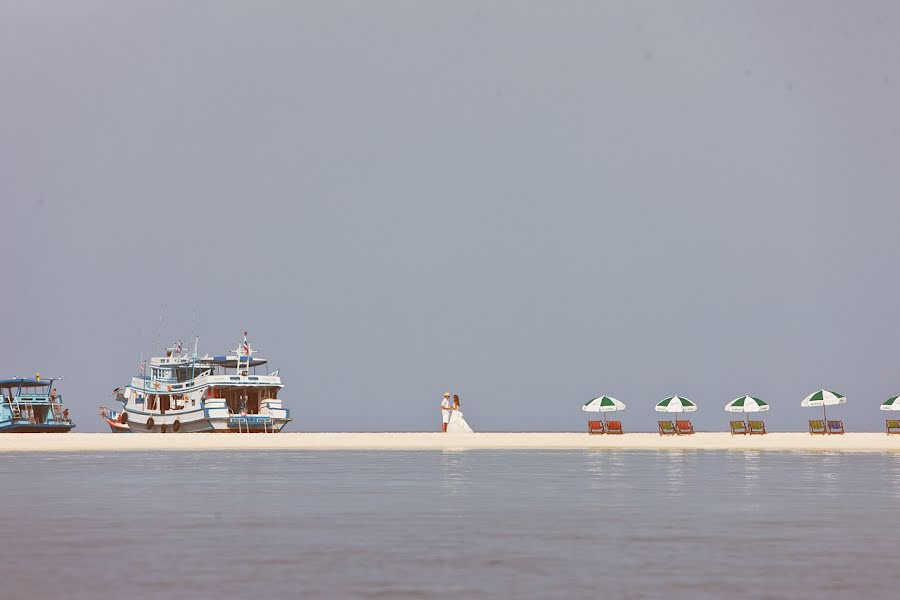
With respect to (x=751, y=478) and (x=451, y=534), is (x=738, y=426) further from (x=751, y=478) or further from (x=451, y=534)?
(x=451, y=534)

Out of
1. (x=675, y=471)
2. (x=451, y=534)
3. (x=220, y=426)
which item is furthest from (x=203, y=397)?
(x=451, y=534)

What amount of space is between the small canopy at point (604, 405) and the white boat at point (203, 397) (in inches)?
1222

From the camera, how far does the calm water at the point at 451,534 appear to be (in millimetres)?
10555

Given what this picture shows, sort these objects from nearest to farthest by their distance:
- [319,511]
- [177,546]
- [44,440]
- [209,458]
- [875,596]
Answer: [875,596] < [177,546] < [319,511] < [209,458] < [44,440]

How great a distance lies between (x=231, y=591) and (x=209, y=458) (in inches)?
1250

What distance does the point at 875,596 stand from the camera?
32.2 ft

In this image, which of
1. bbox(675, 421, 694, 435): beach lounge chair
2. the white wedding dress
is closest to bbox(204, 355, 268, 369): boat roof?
the white wedding dress

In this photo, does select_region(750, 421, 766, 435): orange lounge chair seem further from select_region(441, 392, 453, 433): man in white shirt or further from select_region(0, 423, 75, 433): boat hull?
select_region(0, 423, 75, 433): boat hull

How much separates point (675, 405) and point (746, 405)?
3883mm

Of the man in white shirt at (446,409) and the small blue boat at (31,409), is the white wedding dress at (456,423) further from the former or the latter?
the small blue boat at (31,409)

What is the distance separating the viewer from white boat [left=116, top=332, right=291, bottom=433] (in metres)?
80.1

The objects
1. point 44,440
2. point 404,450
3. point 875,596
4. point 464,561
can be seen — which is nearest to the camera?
point 875,596

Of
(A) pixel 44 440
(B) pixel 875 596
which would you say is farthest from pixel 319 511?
(A) pixel 44 440

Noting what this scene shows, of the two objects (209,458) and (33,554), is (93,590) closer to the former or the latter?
(33,554)
